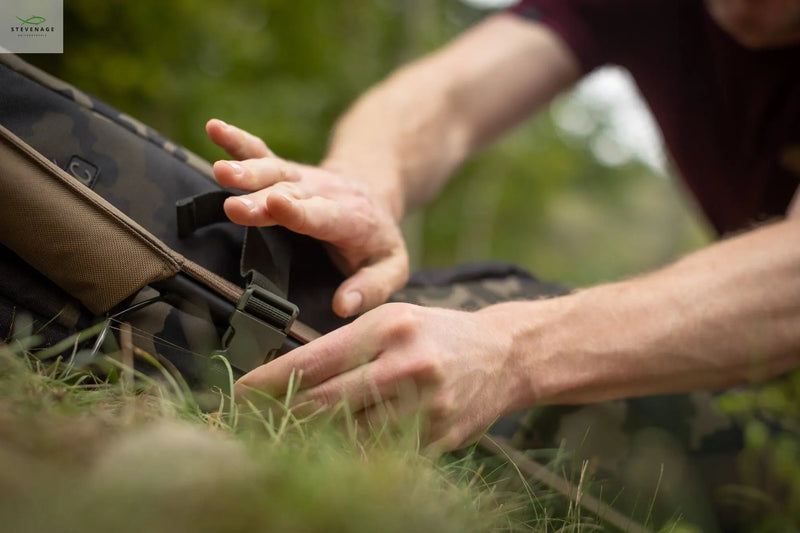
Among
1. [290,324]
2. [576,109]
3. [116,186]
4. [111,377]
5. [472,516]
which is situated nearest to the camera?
[472,516]

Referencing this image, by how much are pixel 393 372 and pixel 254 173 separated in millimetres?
565

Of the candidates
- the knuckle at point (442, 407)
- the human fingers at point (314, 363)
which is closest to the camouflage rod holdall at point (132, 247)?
the human fingers at point (314, 363)

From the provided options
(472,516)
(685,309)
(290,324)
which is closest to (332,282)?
(290,324)

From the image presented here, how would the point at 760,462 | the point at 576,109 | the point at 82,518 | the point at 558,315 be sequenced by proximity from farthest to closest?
1. the point at 576,109
2. the point at 760,462
3. the point at 558,315
4. the point at 82,518

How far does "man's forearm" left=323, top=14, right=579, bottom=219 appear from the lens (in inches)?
87.8

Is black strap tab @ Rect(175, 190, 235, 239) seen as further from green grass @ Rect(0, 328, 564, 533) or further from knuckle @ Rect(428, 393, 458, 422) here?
A: knuckle @ Rect(428, 393, 458, 422)

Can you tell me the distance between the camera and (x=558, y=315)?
139cm

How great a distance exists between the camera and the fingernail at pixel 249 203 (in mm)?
1184

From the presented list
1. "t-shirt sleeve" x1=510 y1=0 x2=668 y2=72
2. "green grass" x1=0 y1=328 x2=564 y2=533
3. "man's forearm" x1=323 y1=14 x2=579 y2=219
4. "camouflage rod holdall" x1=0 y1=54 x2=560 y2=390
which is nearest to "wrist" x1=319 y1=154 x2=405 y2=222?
"man's forearm" x1=323 y1=14 x2=579 y2=219

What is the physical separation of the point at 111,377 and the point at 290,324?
1.05 ft

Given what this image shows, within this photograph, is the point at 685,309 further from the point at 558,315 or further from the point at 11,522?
the point at 11,522

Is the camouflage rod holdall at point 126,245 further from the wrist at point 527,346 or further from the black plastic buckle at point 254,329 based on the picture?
the wrist at point 527,346

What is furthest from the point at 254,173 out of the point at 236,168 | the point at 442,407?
the point at 442,407

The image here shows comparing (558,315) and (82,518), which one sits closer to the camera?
(82,518)
